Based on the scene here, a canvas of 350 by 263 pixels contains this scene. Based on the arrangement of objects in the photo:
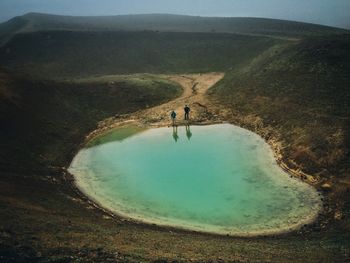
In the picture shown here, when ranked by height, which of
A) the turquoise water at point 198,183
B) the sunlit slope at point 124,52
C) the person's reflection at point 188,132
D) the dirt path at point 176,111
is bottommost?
the turquoise water at point 198,183

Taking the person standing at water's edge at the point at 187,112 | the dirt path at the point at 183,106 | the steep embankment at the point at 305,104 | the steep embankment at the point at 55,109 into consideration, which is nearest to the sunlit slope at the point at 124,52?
the dirt path at the point at 183,106

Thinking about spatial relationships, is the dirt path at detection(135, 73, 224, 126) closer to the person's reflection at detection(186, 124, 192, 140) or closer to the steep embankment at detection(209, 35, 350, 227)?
the person's reflection at detection(186, 124, 192, 140)

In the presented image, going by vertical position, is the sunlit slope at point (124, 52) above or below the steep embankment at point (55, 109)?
above

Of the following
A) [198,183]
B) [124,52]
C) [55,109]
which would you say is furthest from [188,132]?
[124,52]

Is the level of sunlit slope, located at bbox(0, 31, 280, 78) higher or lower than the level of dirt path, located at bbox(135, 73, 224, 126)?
higher

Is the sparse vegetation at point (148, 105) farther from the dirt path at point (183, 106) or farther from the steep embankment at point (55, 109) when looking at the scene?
the dirt path at point (183, 106)

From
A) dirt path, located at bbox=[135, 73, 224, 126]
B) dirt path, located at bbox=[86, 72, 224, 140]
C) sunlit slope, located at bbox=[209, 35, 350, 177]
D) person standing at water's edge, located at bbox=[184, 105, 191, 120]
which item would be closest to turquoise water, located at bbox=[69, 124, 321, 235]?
sunlit slope, located at bbox=[209, 35, 350, 177]

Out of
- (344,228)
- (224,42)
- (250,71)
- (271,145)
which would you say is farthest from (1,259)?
(224,42)
